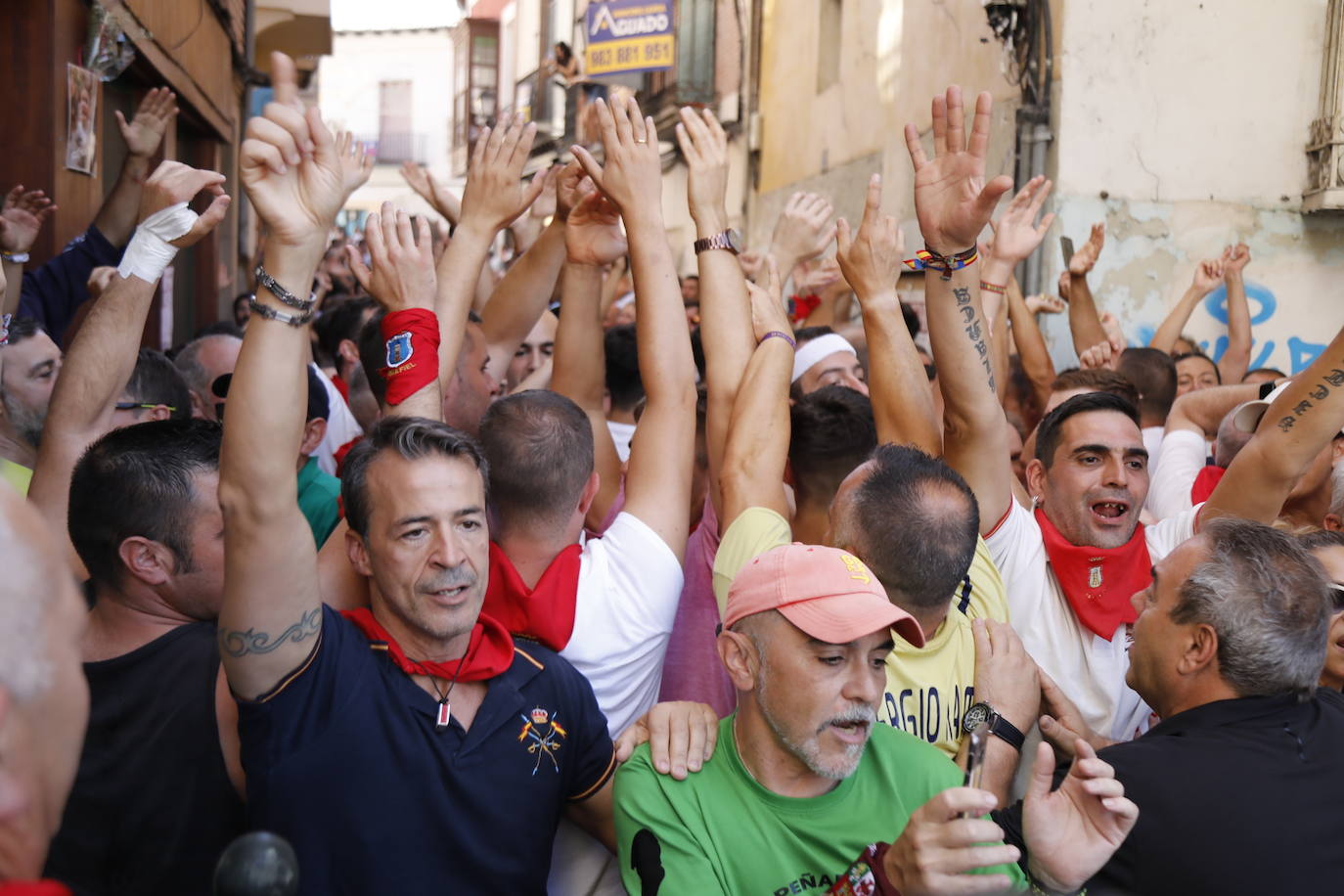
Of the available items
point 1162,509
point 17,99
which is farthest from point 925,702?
point 17,99

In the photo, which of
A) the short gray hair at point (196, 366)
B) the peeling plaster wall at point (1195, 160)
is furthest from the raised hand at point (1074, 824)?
the peeling plaster wall at point (1195, 160)

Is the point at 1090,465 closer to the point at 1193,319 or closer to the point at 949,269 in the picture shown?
the point at 949,269

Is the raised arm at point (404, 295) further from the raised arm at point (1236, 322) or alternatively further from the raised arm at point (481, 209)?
the raised arm at point (1236, 322)

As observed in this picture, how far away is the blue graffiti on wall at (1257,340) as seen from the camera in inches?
344

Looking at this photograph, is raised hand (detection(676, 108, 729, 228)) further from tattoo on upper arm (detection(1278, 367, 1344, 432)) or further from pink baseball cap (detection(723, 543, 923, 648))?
tattoo on upper arm (detection(1278, 367, 1344, 432))

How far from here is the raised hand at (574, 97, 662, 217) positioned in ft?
11.7

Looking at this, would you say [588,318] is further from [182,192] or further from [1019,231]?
[1019,231]

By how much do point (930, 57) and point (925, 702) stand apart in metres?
8.73

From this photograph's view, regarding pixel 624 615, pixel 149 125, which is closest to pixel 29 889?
pixel 624 615

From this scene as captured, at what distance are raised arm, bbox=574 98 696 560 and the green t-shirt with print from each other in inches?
31.0

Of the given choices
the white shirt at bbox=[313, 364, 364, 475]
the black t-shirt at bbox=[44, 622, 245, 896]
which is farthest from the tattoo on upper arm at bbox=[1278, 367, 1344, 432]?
the white shirt at bbox=[313, 364, 364, 475]

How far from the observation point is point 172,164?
3617 mm

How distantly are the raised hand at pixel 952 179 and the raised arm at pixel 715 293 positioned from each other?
1.90 ft

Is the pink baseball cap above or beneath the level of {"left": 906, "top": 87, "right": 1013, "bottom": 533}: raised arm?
beneath
